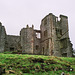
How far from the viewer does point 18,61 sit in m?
12.2

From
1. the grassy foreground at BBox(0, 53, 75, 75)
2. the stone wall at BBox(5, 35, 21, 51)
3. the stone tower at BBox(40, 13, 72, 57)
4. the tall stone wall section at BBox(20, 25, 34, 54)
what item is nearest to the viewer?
the grassy foreground at BBox(0, 53, 75, 75)

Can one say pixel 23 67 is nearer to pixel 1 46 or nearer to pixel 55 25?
pixel 1 46

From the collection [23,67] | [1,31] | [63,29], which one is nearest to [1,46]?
[1,31]

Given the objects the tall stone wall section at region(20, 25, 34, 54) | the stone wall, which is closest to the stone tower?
the tall stone wall section at region(20, 25, 34, 54)

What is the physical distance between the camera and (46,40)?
32000 mm

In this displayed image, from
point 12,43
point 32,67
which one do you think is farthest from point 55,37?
point 32,67

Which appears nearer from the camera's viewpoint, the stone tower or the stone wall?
the stone tower

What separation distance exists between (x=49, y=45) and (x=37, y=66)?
18.9 metres

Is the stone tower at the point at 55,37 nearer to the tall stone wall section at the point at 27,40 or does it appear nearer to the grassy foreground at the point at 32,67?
the tall stone wall section at the point at 27,40

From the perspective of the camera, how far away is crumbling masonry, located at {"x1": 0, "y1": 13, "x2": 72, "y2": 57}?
30.1 metres

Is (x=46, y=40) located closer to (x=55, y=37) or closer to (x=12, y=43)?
(x=55, y=37)

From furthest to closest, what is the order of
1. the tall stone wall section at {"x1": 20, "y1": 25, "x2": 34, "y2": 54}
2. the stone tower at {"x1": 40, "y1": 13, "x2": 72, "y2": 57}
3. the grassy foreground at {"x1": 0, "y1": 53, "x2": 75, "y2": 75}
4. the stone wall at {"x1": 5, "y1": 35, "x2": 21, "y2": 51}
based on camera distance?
the stone wall at {"x1": 5, "y1": 35, "x2": 21, "y2": 51} → the tall stone wall section at {"x1": 20, "y1": 25, "x2": 34, "y2": 54} → the stone tower at {"x1": 40, "y1": 13, "x2": 72, "y2": 57} → the grassy foreground at {"x1": 0, "y1": 53, "x2": 75, "y2": 75}

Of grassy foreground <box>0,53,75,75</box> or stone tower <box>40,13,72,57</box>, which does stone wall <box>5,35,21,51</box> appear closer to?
stone tower <box>40,13,72,57</box>

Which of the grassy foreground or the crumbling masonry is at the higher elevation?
the crumbling masonry
